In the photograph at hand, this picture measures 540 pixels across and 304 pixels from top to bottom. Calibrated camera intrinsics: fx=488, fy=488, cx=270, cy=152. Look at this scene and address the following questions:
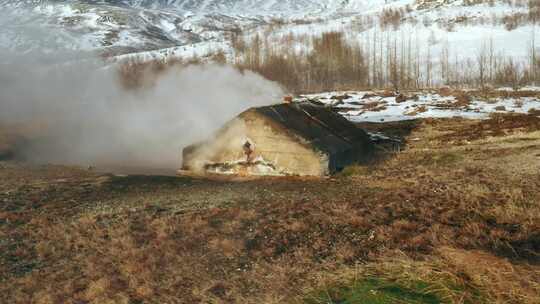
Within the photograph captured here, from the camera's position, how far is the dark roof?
14438 mm

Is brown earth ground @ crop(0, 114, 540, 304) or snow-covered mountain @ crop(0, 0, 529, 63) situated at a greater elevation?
snow-covered mountain @ crop(0, 0, 529, 63)

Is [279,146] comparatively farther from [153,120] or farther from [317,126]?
[153,120]

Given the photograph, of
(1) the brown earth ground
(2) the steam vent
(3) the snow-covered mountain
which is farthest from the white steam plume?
(3) the snow-covered mountain

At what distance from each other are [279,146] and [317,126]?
1.86m

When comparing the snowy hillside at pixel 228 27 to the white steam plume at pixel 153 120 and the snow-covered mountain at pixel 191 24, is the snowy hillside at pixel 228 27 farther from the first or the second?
the white steam plume at pixel 153 120

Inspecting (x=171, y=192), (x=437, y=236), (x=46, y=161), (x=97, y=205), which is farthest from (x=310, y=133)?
(x=46, y=161)

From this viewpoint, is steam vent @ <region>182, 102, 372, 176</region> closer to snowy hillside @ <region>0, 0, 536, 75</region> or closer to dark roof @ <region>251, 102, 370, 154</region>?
dark roof @ <region>251, 102, 370, 154</region>

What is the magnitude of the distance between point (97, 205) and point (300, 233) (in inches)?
213

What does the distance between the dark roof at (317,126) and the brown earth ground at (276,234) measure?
131 cm

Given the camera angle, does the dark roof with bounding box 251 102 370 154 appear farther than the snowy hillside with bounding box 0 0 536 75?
No

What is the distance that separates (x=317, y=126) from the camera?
1541cm

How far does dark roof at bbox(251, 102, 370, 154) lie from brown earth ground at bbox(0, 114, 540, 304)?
51.6 inches

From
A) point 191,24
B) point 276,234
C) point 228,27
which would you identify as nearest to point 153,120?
point 276,234

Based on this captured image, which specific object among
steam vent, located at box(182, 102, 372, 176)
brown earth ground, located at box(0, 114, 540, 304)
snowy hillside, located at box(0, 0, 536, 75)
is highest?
snowy hillside, located at box(0, 0, 536, 75)
